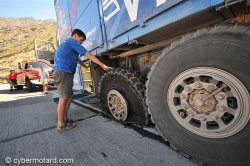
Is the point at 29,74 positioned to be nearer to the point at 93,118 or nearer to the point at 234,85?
the point at 93,118

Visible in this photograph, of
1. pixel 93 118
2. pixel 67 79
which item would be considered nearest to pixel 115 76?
pixel 67 79

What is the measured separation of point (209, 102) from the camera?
1.57 m

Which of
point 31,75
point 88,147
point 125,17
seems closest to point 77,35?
point 125,17

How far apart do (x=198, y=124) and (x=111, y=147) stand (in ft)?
3.46

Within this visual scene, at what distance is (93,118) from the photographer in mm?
3410

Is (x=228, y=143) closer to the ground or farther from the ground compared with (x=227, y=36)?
closer to the ground

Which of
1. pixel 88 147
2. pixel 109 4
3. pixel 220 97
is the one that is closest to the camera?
pixel 220 97

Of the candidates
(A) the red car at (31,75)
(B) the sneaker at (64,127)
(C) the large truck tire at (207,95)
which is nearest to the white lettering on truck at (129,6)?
(C) the large truck tire at (207,95)

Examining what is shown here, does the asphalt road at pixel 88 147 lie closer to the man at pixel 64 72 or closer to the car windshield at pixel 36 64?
the man at pixel 64 72

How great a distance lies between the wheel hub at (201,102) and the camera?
1.57 metres

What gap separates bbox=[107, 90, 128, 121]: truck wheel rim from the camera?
2.70 m

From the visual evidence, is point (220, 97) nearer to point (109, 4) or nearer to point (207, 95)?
point (207, 95)

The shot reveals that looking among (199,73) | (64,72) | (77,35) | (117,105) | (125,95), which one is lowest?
(117,105)

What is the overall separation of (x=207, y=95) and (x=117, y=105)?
158 cm
